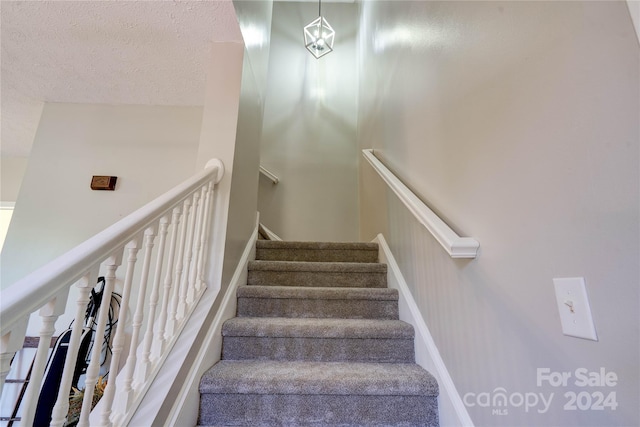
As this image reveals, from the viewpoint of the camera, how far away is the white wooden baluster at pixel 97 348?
2.42 feet

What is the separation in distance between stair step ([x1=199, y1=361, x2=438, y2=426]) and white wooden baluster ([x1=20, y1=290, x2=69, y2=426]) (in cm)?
67

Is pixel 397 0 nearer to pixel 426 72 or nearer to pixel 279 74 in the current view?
pixel 426 72

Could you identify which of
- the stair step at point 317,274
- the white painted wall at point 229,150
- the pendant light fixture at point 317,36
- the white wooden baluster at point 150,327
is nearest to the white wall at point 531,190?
the stair step at point 317,274

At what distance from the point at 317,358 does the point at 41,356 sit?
1091 mm

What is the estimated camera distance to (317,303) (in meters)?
1.70

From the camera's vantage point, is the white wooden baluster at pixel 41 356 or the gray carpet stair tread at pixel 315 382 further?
the gray carpet stair tread at pixel 315 382

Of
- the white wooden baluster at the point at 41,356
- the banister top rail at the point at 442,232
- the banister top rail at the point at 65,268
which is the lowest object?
the white wooden baluster at the point at 41,356

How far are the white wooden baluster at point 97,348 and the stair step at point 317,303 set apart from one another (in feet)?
2.98

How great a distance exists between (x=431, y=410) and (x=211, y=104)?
186 cm

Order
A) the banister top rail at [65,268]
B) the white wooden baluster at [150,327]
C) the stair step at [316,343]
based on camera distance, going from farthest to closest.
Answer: the stair step at [316,343], the white wooden baluster at [150,327], the banister top rail at [65,268]

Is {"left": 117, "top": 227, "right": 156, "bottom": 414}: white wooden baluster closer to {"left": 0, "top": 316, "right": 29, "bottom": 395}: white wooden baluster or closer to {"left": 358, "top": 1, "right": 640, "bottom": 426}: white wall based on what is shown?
A: {"left": 0, "top": 316, "right": 29, "bottom": 395}: white wooden baluster

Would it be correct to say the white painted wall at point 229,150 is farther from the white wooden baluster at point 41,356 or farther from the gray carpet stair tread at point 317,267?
the white wooden baluster at point 41,356

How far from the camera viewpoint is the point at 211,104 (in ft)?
5.22

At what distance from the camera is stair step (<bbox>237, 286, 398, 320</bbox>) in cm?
168
